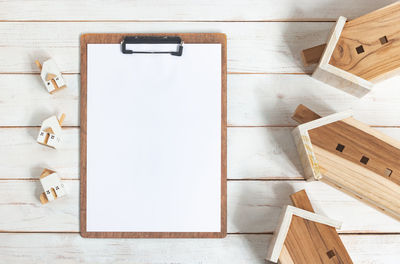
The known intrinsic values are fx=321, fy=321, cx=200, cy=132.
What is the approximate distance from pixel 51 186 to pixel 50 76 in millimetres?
209

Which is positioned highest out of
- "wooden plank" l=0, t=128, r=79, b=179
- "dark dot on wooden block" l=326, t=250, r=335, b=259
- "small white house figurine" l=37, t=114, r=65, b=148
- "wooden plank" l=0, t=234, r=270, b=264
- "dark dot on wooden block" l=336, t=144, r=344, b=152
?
"dark dot on wooden block" l=336, t=144, r=344, b=152

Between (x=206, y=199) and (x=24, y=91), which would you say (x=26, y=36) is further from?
(x=206, y=199)

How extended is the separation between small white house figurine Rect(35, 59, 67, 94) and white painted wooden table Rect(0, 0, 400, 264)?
0.02 meters

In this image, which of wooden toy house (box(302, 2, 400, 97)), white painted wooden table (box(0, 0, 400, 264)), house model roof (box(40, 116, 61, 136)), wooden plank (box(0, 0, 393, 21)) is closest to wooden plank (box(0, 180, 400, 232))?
white painted wooden table (box(0, 0, 400, 264))

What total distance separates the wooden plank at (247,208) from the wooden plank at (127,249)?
0.02 m

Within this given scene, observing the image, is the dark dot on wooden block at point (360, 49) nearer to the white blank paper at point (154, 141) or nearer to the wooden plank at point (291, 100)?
the wooden plank at point (291, 100)

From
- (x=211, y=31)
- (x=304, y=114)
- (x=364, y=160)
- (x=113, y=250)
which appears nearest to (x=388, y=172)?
(x=364, y=160)

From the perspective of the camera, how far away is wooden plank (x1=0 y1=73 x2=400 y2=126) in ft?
2.06

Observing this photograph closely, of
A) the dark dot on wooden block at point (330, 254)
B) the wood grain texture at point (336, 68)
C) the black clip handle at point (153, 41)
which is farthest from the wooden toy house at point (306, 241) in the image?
the black clip handle at point (153, 41)

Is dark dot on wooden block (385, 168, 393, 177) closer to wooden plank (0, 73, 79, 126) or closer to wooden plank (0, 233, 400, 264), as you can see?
wooden plank (0, 233, 400, 264)

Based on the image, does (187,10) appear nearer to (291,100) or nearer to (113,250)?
(291,100)

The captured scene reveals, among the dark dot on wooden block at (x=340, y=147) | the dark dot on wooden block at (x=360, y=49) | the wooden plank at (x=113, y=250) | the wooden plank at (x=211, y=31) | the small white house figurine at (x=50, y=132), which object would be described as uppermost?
the dark dot on wooden block at (x=360, y=49)

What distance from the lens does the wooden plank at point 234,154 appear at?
0.63 meters

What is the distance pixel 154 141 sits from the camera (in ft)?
2.06
